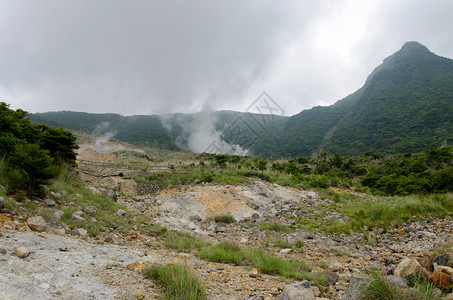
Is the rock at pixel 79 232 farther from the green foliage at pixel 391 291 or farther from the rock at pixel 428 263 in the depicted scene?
the rock at pixel 428 263

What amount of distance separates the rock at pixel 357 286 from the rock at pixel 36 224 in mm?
6224

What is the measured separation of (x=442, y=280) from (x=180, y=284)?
350 cm

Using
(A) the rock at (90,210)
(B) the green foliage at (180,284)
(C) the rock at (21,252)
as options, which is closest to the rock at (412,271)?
(B) the green foliage at (180,284)

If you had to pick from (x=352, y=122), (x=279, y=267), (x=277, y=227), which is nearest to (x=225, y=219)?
(x=277, y=227)

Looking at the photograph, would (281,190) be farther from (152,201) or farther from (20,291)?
(20,291)

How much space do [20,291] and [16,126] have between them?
1195 centimetres

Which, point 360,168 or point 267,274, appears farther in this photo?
point 360,168

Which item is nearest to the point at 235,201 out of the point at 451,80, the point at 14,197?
the point at 14,197

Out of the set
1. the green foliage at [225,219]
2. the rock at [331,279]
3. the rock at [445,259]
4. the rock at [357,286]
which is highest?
the rock at [445,259]

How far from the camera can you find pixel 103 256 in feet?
14.4

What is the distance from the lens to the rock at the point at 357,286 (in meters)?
2.74

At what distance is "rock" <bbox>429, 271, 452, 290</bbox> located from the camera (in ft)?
8.93

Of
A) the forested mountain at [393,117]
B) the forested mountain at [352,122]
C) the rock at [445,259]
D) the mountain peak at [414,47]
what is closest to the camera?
the rock at [445,259]

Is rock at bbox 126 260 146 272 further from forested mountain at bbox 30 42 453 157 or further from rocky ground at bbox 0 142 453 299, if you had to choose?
forested mountain at bbox 30 42 453 157
